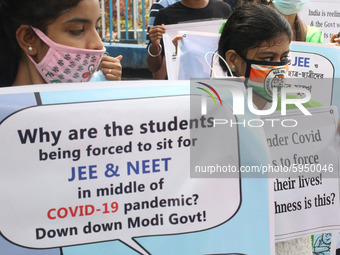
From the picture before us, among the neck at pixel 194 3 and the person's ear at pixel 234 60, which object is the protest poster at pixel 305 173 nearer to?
the person's ear at pixel 234 60

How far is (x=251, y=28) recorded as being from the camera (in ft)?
7.22

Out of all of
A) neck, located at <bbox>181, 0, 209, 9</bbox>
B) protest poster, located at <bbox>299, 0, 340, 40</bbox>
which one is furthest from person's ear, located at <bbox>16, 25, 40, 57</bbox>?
protest poster, located at <bbox>299, 0, 340, 40</bbox>

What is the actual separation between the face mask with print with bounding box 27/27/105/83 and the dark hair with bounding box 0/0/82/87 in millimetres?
47

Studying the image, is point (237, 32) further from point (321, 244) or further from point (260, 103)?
point (321, 244)

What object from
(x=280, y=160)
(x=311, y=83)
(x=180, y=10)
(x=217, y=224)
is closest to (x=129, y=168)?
(x=217, y=224)

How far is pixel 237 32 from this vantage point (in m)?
2.26

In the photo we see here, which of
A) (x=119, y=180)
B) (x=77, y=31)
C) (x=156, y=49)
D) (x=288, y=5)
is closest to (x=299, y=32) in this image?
(x=288, y=5)

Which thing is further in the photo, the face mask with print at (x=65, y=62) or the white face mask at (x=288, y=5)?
the white face mask at (x=288, y=5)

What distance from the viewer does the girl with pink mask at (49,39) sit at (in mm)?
1686

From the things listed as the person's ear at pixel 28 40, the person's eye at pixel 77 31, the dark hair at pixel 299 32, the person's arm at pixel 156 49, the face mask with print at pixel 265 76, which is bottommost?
the person's arm at pixel 156 49

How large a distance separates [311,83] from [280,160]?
5.07ft

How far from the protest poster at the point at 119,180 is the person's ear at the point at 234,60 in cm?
77

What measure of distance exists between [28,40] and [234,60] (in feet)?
3.23

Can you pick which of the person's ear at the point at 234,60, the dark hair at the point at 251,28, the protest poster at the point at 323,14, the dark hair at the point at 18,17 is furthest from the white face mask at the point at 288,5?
the dark hair at the point at 18,17
